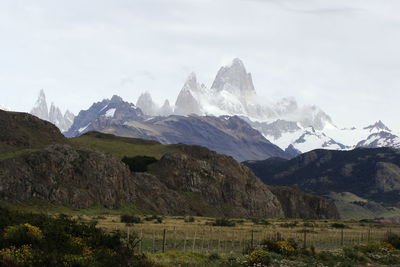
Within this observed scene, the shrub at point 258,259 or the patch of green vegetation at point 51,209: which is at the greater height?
the patch of green vegetation at point 51,209

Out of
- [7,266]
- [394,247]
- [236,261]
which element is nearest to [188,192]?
[394,247]

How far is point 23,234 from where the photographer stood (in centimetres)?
2638

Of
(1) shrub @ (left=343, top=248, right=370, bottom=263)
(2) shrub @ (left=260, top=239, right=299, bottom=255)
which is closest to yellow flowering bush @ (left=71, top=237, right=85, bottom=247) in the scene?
(2) shrub @ (left=260, top=239, right=299, bottom=255)

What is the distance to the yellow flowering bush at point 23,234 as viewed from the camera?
86.0 ft

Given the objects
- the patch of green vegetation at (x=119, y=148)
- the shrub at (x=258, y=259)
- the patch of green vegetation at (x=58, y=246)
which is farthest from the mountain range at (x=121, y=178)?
the shrub at (x=258, y=259)

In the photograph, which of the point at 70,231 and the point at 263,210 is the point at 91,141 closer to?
the point at 263,210

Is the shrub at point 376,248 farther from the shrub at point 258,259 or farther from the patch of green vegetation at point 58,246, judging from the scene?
the patch of green vegetation at point 58,246

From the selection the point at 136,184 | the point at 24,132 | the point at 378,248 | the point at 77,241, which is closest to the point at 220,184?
the point at 136,184

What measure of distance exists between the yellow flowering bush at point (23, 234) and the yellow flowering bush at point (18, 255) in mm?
1341

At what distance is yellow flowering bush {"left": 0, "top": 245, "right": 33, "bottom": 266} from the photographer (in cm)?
2268

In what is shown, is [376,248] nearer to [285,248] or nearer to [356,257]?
[356,257]

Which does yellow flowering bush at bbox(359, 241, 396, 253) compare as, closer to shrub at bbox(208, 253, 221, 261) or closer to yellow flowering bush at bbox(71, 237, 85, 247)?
shrub at bbox(208, 253, 221, 261)

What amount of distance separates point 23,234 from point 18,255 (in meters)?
3.02

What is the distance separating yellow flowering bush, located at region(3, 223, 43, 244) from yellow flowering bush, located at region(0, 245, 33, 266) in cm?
134
